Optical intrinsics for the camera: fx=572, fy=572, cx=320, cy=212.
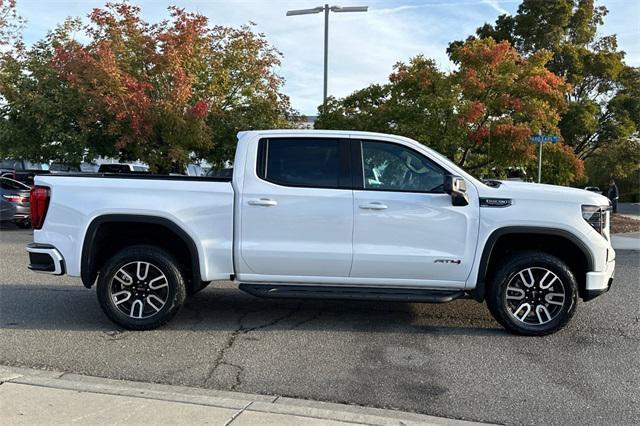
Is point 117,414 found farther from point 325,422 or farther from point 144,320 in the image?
point 144,320

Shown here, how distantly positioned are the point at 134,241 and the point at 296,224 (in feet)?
5.82

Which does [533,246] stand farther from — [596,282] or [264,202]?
[264,202]

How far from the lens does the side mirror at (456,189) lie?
5289 mm

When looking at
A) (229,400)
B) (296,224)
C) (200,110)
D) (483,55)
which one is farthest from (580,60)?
(229,400)

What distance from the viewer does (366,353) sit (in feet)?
17.1

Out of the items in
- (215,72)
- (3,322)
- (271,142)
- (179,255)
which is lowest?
(3,322)

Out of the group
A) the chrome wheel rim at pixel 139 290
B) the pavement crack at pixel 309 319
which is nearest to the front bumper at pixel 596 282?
the pavement crack at pixel 309 319

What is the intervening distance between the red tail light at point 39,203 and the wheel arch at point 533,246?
14.1 ft

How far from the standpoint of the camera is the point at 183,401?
3977 mm

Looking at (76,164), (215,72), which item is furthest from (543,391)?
(76,164)

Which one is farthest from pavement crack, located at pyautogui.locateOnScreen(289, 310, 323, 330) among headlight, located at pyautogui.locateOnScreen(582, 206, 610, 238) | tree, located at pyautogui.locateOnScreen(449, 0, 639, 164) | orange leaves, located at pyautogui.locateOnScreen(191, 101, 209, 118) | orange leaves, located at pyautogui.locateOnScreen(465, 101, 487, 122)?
tree, located at pyautogui.locateOnScreen(449, 0, 639, 164)

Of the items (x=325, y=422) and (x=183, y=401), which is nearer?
(x=325, y=422)

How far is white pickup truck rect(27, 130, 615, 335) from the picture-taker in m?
5.52

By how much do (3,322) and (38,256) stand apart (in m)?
1.01
